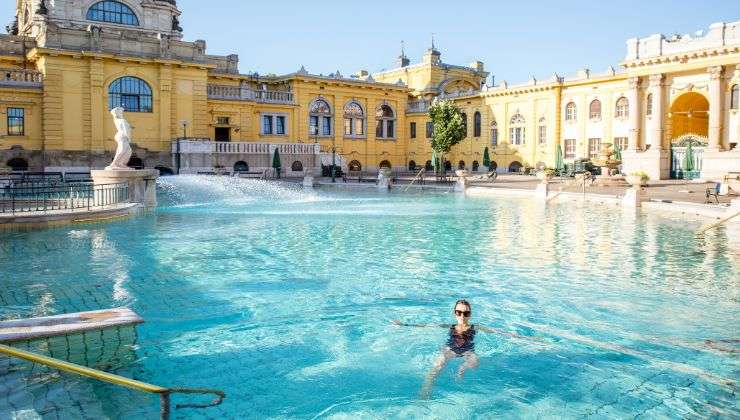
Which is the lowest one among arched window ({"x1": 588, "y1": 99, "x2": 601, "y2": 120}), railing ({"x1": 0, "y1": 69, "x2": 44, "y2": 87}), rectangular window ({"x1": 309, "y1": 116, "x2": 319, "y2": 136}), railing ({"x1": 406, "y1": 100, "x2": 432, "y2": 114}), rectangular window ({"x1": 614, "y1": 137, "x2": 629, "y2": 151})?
rectangular window ({"x1": 614, "y1": 137, "x2": 629, "y2": 151})

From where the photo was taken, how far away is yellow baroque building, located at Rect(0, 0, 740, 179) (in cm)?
4091

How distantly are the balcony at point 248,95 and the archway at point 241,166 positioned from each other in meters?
6.32

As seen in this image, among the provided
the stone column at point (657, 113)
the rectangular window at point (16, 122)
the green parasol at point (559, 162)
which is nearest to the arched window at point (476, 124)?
the green parasol at point (559, 162)

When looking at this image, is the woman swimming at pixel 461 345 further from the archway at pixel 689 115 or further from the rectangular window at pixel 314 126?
the rectangular window at pixel 314 126

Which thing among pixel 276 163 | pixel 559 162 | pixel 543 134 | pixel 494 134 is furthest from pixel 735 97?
pixel 276 163

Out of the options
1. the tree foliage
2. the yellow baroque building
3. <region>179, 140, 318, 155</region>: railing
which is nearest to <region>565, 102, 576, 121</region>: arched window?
the yellow baroque building

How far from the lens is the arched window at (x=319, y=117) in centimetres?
5653

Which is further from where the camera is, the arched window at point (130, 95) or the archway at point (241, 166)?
the archway at point (241, 166)

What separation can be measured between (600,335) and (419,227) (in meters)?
11.2

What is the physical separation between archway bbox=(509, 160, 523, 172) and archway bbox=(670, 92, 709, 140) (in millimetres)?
12628

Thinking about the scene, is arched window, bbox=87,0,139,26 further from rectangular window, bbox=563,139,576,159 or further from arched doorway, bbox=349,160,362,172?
rectangular window, bbox=563,139,576,159

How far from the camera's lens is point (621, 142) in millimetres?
50000

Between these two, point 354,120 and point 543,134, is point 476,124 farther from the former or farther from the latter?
point 354,120

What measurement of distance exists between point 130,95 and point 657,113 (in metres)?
35.7
